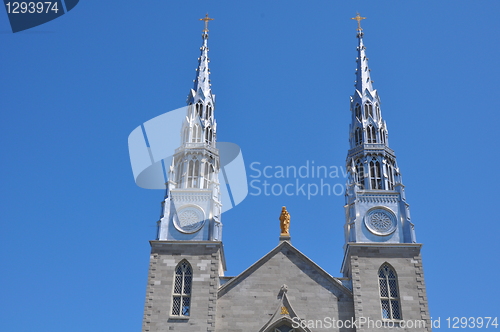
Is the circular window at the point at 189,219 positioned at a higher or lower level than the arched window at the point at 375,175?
lower

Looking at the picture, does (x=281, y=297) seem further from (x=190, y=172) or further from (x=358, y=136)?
(x=358, y=136)

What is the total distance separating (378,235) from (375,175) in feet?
15.1

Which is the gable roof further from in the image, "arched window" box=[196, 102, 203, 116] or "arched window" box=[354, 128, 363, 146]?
"arched window" box=[196, 102, 203, 116]

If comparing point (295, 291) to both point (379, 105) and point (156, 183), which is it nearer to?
point (156, 183)

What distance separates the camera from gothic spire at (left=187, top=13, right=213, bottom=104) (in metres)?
46.9

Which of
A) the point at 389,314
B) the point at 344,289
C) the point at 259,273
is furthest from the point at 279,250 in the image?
the point at 389,314

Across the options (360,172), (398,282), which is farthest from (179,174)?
(398,282)

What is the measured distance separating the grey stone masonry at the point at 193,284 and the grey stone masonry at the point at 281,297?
82 cm

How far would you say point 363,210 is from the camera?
133 feet

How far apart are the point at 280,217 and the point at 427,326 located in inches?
415

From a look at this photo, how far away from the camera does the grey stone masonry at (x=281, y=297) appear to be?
122ft

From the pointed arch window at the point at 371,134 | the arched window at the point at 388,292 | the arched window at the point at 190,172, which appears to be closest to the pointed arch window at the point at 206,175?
the arched window at the point at 190,172

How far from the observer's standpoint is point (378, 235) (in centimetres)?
3959

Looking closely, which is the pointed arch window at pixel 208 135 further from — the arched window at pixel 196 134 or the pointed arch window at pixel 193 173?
the pointed arch window at pixel 193 173
